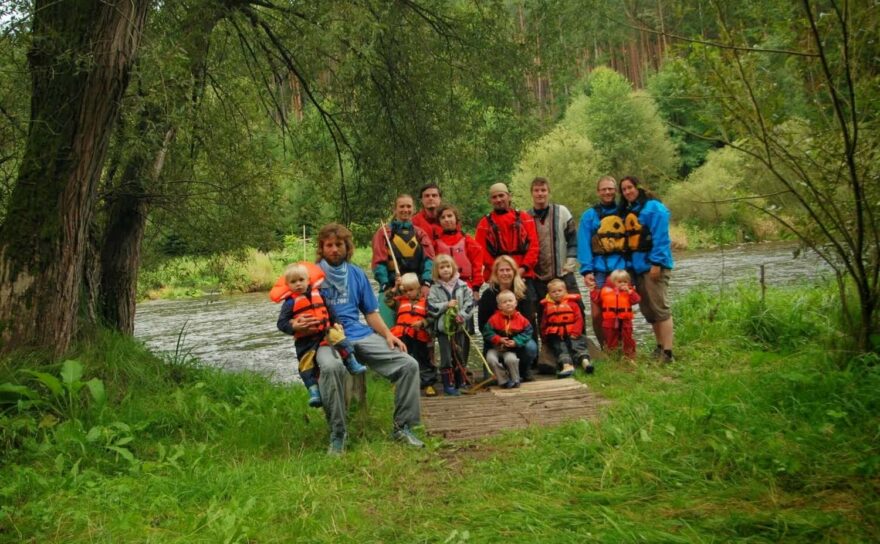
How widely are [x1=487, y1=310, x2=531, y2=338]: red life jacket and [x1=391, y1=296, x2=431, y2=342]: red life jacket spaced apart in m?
0.68

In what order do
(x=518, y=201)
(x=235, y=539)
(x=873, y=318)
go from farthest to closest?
(x=518, y=201)
(x=873, y=318)
(x=235, y=539)

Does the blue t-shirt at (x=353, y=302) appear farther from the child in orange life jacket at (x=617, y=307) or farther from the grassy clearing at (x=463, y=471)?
the child in orange life jacket at (x=617, y=307)

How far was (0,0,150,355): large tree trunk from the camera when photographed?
5367 millimetres

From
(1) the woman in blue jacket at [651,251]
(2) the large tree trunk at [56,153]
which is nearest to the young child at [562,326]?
(1) the woman in blue jacket at [651,251]

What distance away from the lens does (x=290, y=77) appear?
934 cm

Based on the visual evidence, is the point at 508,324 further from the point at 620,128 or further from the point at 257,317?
the point at 620,128

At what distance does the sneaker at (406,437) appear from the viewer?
16.1 ft

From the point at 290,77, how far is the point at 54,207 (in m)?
4.46

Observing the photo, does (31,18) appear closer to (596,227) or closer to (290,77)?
(290,77)

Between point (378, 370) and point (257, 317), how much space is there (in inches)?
515

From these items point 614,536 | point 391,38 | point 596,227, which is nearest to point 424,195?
point 596,227

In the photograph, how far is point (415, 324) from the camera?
684 cm

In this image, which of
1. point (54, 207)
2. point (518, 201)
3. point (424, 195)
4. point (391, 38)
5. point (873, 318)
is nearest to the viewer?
point (873, 318)

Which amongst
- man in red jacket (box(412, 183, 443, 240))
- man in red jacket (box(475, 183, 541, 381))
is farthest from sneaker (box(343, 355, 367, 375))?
man in red jacket (box(475, 183, 541, 381))
